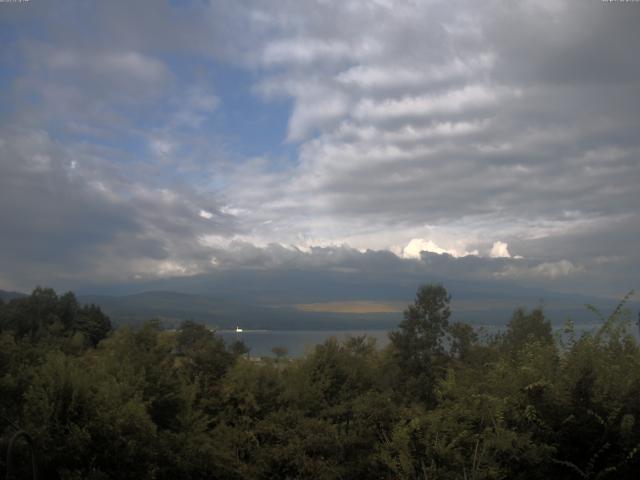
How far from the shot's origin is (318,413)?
17.4 meters

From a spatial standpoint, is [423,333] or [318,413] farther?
[423,333]

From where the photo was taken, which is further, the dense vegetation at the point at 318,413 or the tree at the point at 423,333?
the tree at the point at 423,333

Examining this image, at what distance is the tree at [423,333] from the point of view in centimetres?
2722

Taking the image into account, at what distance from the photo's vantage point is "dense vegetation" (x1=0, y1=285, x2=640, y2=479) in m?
7.95

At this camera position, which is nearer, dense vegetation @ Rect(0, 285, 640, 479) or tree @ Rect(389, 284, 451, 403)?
dense vegetation @ Rect(0, 285, 640, 479)

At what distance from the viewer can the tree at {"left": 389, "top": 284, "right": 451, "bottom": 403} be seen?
89.3 ft

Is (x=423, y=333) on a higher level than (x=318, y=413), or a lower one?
higher

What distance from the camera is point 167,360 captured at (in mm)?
19781

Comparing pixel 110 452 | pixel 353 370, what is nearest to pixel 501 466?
pixel 110 452

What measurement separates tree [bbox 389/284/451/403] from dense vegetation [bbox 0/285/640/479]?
7.99ft

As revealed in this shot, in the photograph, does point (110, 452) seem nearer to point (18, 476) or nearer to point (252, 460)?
point (18, 476)

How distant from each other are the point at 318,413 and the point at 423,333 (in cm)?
1195

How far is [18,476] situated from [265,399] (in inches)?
378

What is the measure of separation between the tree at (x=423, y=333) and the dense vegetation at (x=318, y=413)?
2.43m
